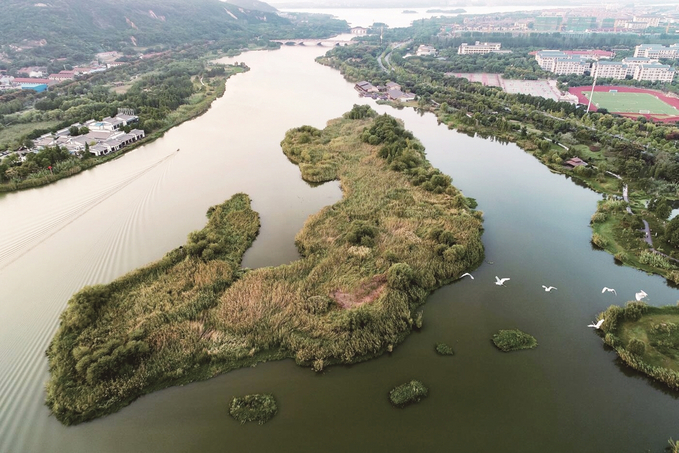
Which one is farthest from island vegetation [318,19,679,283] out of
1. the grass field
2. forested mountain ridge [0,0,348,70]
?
forested mountain ridge [0,0,348,70]

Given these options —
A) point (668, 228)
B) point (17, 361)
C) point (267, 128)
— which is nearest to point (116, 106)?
point (267, 128)

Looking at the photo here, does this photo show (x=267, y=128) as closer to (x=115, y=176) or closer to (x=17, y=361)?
(x=115, y=176)

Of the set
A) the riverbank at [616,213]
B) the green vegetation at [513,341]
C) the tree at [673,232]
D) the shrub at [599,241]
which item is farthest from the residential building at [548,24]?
the green vegetation at [513,341]

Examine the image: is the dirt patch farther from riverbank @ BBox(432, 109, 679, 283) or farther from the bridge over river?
the bridge over river

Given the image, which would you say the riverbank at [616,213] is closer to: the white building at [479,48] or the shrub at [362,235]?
the shrub at [362,235]

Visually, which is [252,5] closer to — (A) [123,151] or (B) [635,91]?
(B) [635,91]

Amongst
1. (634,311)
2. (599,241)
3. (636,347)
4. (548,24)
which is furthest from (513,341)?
(548,24)
